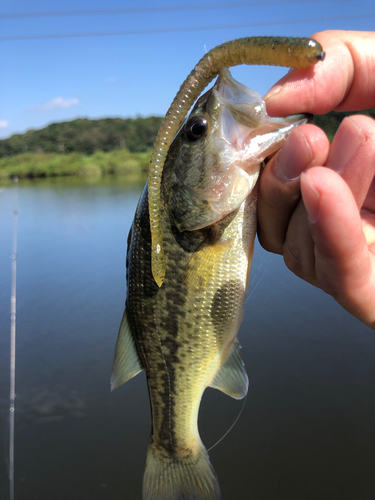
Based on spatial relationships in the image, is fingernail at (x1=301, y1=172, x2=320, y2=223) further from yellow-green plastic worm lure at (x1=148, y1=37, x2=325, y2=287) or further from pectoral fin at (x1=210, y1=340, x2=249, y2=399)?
pectoral fin at (x1=210, y1=340, x2=249, y2=399)

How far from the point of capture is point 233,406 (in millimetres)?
4121

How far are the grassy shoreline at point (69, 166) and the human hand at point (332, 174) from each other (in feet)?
127

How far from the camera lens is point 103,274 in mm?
7891

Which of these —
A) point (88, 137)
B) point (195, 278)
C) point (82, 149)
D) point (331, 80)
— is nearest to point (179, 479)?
point (195, 278)

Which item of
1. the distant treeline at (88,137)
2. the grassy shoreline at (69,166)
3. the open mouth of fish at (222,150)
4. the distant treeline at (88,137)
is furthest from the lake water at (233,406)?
the distant treeline at (88,137)

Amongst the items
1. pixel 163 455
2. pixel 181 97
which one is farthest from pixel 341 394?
pixel 181 97

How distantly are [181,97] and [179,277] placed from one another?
30.5 inches

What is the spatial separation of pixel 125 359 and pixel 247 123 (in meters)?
1.35

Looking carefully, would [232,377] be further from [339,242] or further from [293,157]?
[293,157]

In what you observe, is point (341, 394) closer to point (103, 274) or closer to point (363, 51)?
point (363, 51)

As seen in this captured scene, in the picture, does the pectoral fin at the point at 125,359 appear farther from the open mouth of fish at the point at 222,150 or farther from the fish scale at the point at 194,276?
the open mouth of fish at the point at 222,150

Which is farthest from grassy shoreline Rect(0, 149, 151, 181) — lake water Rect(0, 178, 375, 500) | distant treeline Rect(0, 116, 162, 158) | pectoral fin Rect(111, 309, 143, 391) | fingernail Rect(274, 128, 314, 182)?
fingernail Rect(274, 128, 314, 182)

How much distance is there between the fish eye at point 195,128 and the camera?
4.82 feet

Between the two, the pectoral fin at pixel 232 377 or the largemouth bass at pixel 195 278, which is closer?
the largemouth bass at pixel 195 278
